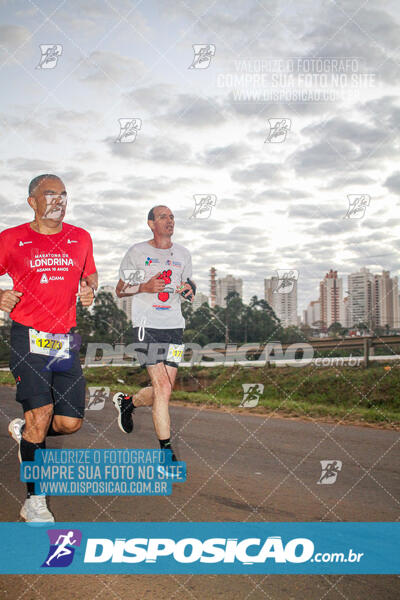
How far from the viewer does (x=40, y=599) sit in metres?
3.04

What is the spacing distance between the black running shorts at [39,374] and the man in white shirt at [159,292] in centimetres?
62

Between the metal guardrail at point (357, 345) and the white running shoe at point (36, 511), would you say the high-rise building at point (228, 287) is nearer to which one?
the white running shoe at point (36, 511)

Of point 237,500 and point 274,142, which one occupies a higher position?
point 274,142

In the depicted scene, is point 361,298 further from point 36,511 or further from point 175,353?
point 36,511

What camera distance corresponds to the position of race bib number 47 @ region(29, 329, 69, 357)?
412 centimetres

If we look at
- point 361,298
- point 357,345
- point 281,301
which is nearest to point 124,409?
point 281,301

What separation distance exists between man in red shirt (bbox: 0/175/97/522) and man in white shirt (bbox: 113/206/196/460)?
38 centimetres

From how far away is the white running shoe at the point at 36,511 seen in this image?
407 centimetres

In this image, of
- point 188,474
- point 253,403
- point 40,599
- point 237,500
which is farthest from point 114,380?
point 40,599

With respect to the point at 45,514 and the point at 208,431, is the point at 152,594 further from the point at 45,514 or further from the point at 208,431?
the point at 208,431

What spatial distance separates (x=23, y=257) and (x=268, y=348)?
14.6 meters

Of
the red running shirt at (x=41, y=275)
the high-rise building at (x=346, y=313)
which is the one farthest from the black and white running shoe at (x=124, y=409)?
the high-rise building at (x=346, y=313)

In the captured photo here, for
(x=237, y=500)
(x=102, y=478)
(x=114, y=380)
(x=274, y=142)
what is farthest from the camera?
(x=114, y=380)

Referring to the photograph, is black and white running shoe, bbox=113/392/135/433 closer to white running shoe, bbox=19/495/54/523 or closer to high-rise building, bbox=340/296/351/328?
white running shoe, bbox=19/495/54/523
